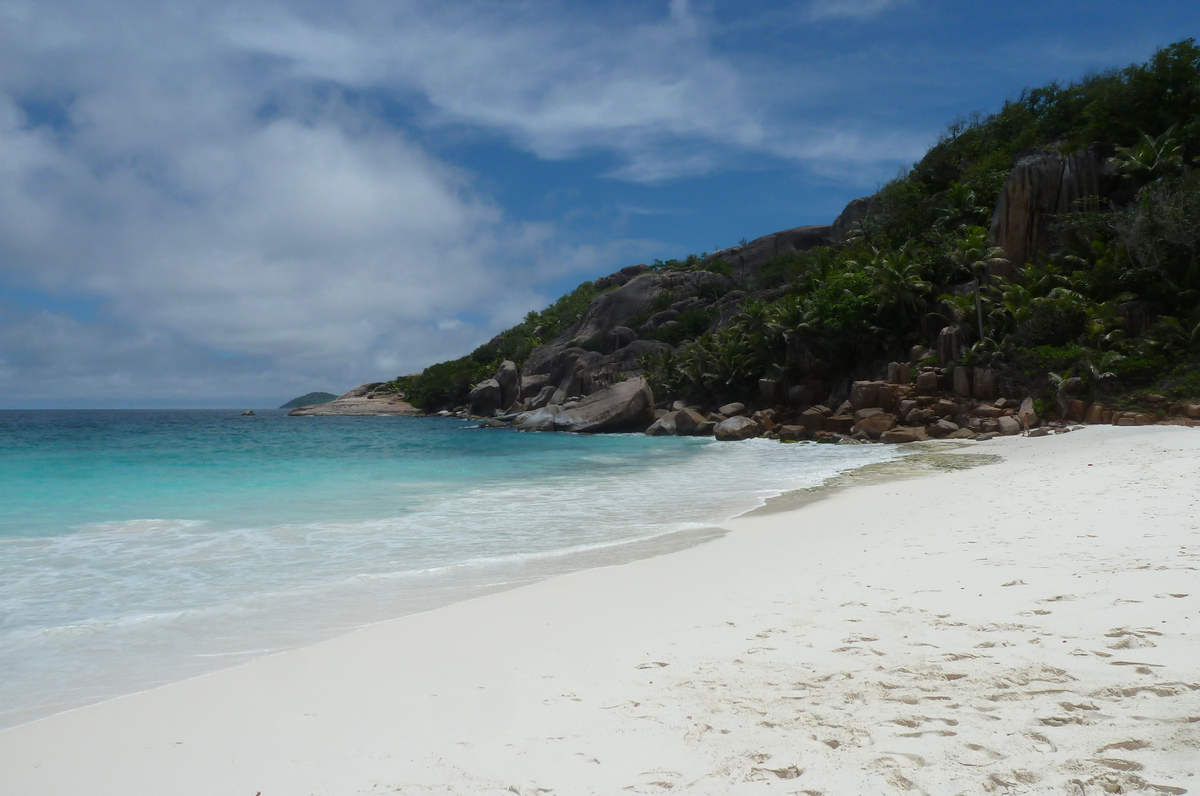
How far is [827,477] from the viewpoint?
50.5 feet

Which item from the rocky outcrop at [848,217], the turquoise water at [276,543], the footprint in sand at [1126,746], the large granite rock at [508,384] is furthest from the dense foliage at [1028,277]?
the large granite rock at [508,384]

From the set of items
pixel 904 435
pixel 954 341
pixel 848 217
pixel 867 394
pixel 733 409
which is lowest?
pixel 904 435

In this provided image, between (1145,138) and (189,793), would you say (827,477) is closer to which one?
(189,793)

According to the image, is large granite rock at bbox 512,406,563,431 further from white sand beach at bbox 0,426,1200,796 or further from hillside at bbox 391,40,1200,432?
white sand beach at bbox 0,426,1200,796

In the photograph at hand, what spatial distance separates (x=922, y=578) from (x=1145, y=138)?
103 feet

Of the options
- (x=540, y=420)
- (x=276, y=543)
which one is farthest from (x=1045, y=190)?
(x=276, y=543)

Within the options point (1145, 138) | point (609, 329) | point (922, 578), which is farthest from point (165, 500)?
point (609, 329)

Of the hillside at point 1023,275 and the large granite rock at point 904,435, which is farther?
the large granite rock at point 904,435

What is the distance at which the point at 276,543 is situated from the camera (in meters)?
9.69

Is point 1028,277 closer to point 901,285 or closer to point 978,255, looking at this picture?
point 978,255

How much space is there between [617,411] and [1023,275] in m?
22.8

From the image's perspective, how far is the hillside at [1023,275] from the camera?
23469mm

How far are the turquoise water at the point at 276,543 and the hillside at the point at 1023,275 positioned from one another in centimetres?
960

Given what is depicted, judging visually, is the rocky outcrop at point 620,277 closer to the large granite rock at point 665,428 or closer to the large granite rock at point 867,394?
the large granite rock at point 665,428
